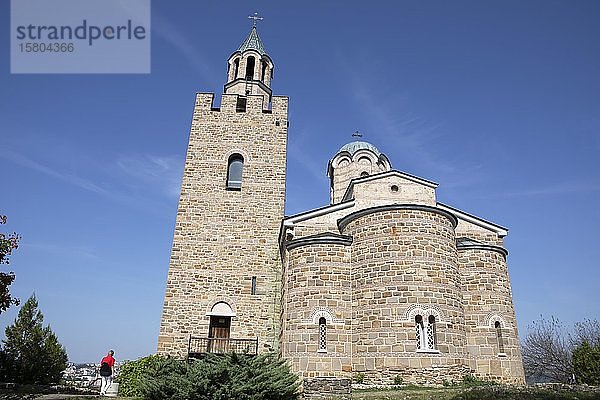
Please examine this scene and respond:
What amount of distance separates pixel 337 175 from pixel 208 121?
9.17m

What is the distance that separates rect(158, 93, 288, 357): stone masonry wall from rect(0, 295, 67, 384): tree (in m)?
7.84

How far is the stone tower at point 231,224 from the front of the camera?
16906 millimetres

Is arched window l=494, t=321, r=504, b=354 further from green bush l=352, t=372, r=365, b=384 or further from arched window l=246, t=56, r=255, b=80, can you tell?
arched window l=246, t=56, r=255, b=80

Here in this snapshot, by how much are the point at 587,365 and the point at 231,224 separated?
1519 cm

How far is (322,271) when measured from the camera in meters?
14.8

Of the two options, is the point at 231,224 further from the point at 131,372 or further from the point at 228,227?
the point at 131,372

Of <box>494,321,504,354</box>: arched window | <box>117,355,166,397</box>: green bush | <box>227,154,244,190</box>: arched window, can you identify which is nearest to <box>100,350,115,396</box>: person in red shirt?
<box>117,355,166,397</box>: green bush

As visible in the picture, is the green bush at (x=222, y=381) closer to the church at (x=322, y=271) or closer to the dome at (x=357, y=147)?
the church at (x=322, y=271)

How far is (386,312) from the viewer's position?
44.3ft

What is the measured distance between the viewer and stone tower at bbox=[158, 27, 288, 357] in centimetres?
1691

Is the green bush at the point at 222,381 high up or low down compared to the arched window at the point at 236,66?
down

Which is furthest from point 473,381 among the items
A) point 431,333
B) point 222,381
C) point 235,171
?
point 235,171

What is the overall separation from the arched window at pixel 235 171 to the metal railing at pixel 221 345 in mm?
6600

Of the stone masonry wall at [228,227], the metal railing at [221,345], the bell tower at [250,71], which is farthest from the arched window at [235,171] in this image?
the metal railing at [221,345]
